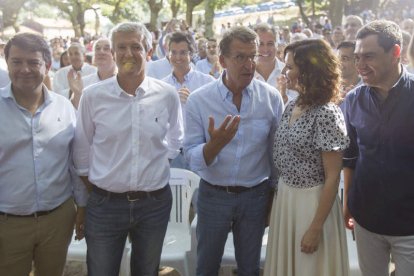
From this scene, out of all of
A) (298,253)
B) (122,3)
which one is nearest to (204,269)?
(298,253)

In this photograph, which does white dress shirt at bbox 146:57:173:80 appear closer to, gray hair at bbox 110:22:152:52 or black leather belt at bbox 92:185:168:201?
gray hair at bbox 110:22:152:52

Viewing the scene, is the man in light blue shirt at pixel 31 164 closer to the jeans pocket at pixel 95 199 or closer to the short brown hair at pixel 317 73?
the jeans pocket at pixel 95 199

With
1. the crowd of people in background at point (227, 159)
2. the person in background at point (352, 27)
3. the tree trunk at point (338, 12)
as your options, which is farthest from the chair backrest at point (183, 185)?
the tree trunk at point (338, 12)

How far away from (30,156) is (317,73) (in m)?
1.66

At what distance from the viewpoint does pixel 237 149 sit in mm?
2756

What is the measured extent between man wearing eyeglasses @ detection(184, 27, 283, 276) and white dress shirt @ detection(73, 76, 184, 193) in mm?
245

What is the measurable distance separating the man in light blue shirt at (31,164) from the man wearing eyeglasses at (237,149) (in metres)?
0.81

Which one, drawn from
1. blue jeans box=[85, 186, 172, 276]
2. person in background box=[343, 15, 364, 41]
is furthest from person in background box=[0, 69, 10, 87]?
person in background box=[343, 15, 364, 41]

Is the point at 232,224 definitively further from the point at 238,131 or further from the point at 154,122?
the point at 154,122

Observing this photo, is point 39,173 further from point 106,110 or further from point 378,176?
point 378,176

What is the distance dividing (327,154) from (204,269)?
1.16 meters

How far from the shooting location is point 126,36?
8.66ft

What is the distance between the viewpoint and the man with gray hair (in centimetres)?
259

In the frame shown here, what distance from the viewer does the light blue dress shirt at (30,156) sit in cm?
246
